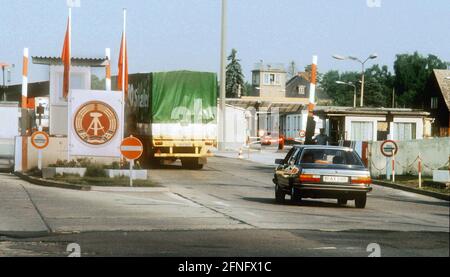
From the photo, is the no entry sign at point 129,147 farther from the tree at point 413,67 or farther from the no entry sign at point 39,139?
the tree at point 413,67

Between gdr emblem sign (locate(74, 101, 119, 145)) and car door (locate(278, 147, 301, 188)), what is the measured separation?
8.16 metres

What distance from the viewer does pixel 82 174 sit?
25.7m

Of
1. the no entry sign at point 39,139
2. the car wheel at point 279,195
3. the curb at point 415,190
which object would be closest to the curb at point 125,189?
the car wheel at point 279,195

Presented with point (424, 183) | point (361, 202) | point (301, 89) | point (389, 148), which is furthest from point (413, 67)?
point (301, 89)

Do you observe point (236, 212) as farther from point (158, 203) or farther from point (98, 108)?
point (98, 108)

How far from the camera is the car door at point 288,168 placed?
18.7 m

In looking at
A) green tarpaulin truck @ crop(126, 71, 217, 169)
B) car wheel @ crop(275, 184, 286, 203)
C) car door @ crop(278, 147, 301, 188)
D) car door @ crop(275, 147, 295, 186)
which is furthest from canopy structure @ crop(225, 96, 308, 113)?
car door @ crop(278, 147, 301, 188)

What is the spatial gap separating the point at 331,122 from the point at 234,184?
20.8 metres

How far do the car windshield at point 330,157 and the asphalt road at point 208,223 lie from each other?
96 centimetres

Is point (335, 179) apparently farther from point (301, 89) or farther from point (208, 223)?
point (301, 89)

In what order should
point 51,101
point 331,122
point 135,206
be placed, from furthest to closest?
1. point 331,122
2. point 51,101
3. point 135,206

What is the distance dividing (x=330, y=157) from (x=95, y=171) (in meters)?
9.48

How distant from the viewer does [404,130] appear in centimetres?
4825

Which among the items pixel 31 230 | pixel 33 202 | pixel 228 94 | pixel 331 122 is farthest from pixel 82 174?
pixel 228 94
